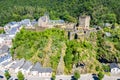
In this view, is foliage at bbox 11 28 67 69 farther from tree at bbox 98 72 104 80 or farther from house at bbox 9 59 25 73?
tree at bbox 98 72 104 80

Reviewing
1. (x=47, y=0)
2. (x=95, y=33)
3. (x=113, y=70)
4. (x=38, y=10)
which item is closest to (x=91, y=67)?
(x=113, y=70)

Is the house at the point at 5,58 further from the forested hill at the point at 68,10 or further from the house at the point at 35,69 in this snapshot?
the forested hill at the point at 68,10

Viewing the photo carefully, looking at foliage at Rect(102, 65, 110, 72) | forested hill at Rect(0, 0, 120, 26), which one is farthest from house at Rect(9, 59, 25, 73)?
forested hill at Rect(0, 0, 120, 26)

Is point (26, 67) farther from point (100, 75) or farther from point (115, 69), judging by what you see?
point (115, 69)

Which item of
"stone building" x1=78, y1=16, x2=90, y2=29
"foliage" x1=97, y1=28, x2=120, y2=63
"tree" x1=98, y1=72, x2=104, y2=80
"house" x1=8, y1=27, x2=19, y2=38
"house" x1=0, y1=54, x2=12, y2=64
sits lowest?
"tree" x1=98, y1=72, x2=104, y2=80

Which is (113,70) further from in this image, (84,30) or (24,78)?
(24,78)

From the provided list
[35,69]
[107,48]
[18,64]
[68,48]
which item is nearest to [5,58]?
[18,64]

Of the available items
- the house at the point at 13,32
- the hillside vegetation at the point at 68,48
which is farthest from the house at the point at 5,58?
the house at the point at 13,32
